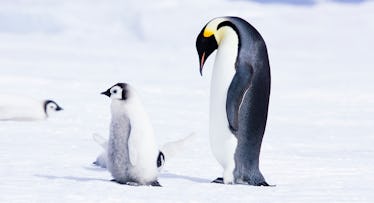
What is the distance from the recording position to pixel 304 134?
36.8 ft

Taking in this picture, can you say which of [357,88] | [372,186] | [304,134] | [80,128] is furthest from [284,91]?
[372,186]

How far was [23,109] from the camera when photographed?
1095 cm

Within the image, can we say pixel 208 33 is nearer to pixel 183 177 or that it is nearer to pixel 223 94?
pixel 223 94

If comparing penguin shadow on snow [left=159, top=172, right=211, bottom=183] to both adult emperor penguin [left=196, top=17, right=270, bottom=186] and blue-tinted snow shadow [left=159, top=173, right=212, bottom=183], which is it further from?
adult emperor penguin [left=196, top=17, right=270, bottom=186]

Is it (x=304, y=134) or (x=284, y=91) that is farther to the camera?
(x=284, y=91)

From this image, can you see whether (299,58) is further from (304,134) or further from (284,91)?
(304,134)

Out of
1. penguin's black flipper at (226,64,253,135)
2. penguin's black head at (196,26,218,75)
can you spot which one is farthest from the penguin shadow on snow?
penguin's black head at (196,26,218,75)

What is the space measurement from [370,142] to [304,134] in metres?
1.12

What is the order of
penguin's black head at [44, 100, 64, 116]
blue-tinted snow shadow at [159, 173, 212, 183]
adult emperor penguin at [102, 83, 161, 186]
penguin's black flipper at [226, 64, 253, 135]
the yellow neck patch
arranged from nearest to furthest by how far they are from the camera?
adult emperor penguin at [102, 83, 161, 186] → penguin's black flipper at [226, 64, 253, 135] → the yellow neck patch → blue-tinted snow shadow at [159, 173, 212, 183] → penguin's black head at [44, 100, 64, 116]

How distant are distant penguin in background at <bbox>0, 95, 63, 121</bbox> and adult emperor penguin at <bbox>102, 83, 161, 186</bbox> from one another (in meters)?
5.47

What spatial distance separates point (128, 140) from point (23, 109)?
19.2 ft

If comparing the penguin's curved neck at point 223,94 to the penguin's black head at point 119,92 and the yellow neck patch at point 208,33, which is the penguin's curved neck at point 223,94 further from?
the penguin's black head at point 119,92

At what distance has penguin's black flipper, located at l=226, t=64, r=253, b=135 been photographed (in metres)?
5.76

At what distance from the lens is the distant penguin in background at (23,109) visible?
10.7 meters
